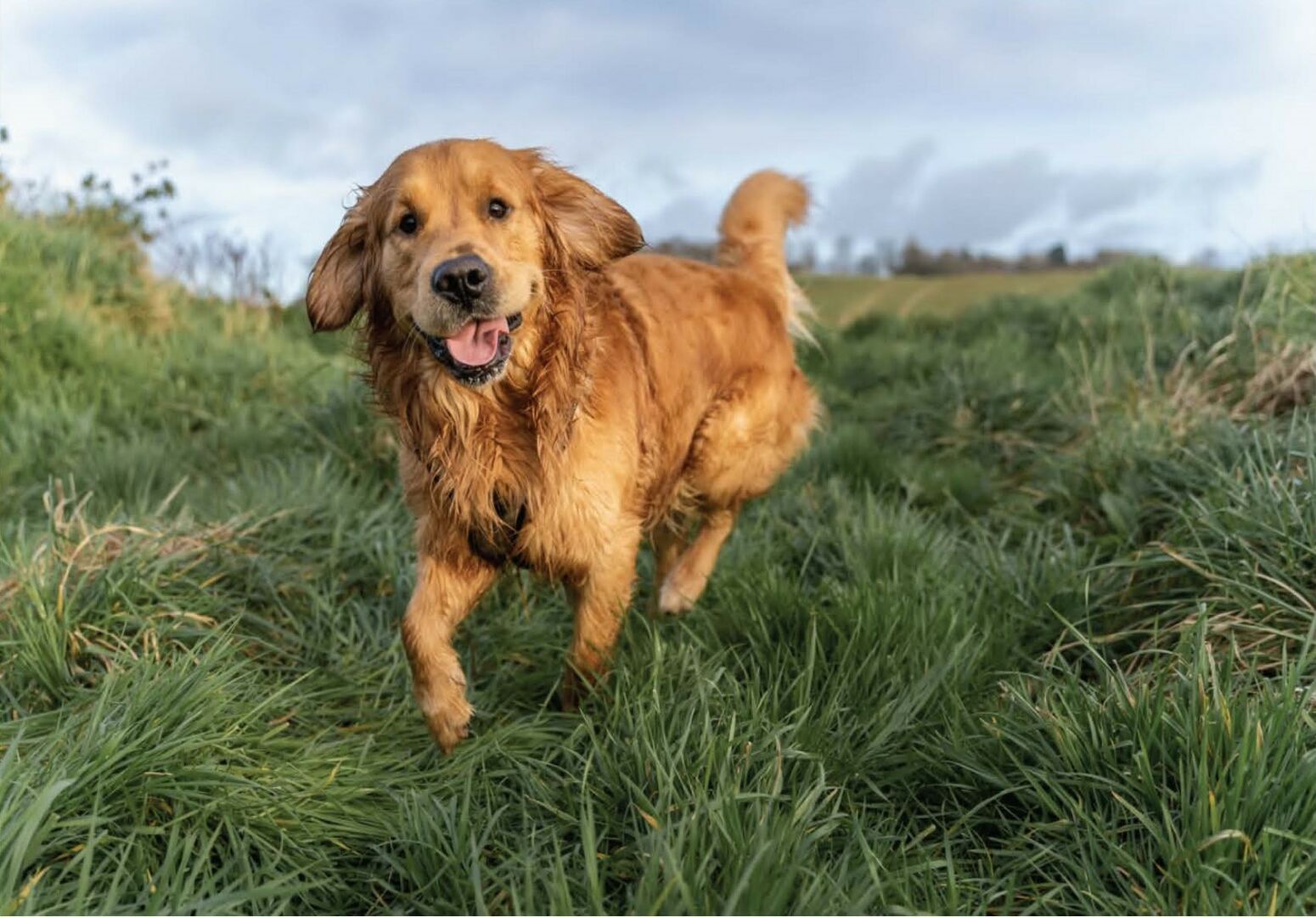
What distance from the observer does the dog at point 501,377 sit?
2.49 meters

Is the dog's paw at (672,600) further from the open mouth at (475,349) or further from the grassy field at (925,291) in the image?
the grassy field at (925,291)

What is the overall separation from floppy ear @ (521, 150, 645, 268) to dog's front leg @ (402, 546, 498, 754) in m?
0.94

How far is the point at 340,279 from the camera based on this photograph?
2.85 meters

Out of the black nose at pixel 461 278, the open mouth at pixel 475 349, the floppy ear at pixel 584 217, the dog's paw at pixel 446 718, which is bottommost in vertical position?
the dog's paw at pixel 446 718

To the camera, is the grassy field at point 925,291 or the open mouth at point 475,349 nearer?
the open mouth at point 475,349

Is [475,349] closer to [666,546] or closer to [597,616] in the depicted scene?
[597,616]

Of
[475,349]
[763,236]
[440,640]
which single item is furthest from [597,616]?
[763,236]

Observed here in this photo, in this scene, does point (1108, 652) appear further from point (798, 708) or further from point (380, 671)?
point (380, 671)

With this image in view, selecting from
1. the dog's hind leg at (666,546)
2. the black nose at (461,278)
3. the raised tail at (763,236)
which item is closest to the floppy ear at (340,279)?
the black nose at (461,278)

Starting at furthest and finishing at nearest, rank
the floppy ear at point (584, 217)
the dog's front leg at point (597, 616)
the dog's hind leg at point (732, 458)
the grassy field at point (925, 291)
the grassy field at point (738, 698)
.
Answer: the grassy field at point (925, 291) < the dog's hind leg at point (732, 458) < the floppy ear at point (584, 217) < the dog's front leg at point (597, 616) < the grassy field at point (738, 698)

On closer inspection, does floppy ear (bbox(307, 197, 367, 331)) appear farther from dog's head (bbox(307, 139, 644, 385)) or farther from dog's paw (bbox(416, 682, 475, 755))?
dog's paw (bbox(416, 682, 475, 755))

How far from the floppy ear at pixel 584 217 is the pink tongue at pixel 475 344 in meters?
0.49

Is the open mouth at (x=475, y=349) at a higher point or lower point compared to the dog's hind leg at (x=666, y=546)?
higher

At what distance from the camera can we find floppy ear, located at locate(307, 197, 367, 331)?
2826 mm
